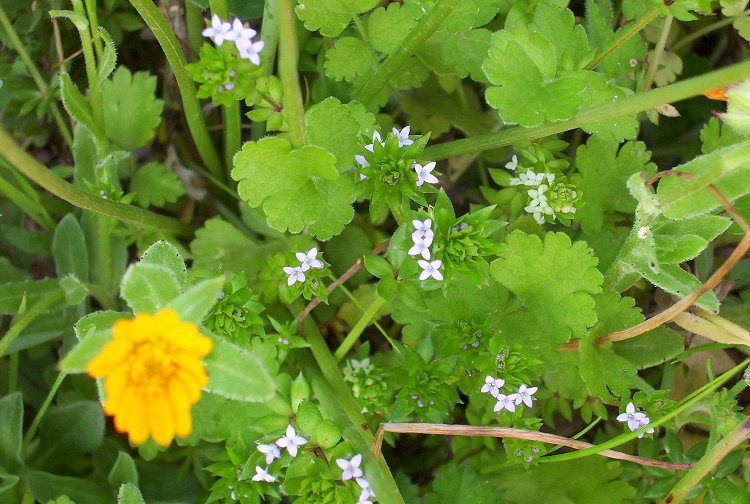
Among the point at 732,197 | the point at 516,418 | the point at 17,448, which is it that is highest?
the point at 732,197

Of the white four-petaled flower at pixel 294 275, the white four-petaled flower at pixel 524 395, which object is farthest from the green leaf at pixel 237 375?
the white four-petaled flower at pixel 524 395

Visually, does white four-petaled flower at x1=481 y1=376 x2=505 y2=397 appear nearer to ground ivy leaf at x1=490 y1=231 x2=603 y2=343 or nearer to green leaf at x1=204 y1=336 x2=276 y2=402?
ground ivy leaf at x1=490 y1=231 x2=603 y2=343

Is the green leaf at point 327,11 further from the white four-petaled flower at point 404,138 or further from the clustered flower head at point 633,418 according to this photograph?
the clustered flower head at point 633,418

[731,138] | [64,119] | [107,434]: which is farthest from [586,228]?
[64,119]

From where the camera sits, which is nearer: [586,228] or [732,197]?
[732,197]

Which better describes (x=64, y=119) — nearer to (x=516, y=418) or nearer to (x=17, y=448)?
(x=17, y=448)
